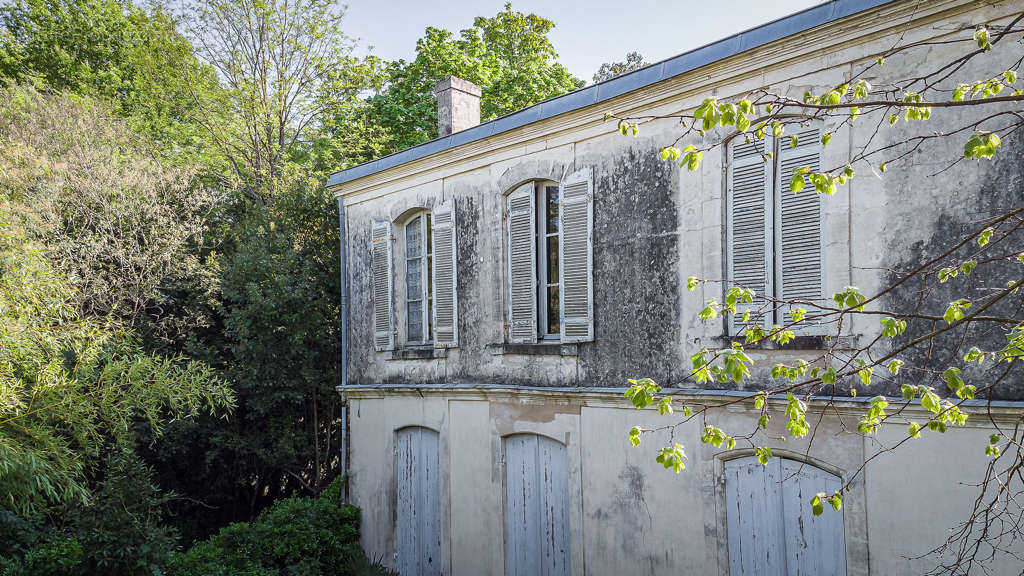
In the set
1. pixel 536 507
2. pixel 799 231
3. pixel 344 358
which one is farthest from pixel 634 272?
pixel 344 358

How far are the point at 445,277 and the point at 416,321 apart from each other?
3.23ft

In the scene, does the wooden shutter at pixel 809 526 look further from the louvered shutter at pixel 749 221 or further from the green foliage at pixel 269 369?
the green foliage at pixel 269 369

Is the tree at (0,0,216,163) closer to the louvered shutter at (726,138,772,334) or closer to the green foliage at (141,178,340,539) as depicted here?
the green foliage at (141,178,340,539)

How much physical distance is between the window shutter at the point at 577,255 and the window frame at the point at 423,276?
2.51 meters

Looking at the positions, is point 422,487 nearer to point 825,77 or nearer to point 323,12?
point 825,77

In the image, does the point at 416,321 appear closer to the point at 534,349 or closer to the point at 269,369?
the point at 534,349

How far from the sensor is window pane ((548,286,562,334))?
8.71 m

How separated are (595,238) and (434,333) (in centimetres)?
297

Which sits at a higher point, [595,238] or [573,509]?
[595,238]

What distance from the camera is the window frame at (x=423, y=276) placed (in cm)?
1043

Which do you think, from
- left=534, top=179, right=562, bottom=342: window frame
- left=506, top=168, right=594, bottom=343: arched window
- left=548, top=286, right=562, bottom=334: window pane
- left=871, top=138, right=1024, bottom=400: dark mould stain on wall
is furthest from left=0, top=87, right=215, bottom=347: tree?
left=871, top=138, right=1024, bottom=400: dark mould stain on wall

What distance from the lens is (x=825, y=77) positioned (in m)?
6.39

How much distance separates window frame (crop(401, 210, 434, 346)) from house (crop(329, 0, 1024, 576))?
32 mm

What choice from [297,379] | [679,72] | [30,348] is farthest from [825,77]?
[297,379]
